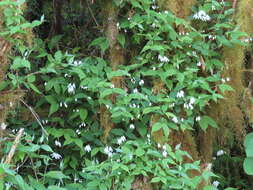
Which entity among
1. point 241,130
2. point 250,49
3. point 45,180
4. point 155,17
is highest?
point 155,17

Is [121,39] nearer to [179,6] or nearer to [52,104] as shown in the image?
[179,6]

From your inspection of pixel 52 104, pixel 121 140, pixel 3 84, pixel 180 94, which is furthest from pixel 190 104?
pixel 3 84

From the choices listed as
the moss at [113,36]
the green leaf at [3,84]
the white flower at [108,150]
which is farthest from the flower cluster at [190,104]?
the green leaf at [3,84]

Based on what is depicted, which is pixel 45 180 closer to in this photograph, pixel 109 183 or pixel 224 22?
pixel 109 183

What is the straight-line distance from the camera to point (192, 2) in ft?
8.93

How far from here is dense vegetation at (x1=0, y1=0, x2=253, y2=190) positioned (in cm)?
227

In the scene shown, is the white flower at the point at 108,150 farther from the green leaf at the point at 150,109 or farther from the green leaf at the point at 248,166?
the green leaf at the point at 248,166

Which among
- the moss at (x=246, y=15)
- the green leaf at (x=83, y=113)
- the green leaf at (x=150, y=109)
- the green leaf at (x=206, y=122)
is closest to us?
the green leaf at (x=150, y=109)

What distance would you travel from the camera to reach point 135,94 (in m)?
2.39

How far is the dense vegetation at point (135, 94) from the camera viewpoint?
2.27m

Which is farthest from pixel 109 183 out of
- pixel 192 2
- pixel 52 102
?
pixel 192 2

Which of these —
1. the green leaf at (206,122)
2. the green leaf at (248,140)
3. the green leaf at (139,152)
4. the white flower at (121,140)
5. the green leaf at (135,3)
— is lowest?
the green leaf at (248,140)

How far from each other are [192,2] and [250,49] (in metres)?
0.52

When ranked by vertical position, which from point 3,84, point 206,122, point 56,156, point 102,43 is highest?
point 102,43
